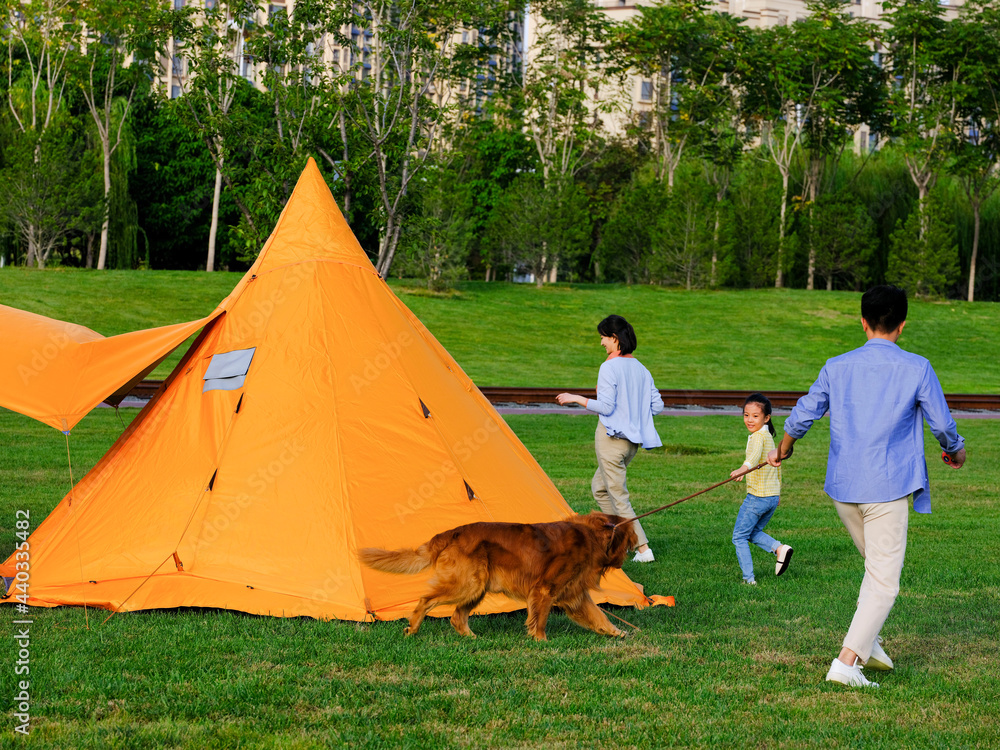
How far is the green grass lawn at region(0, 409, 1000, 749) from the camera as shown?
453 cm

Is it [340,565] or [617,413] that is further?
[617,413]

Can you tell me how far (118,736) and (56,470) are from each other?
8.84 metres

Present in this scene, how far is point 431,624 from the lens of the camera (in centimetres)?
636

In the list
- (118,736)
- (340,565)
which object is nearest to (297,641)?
(340,565)

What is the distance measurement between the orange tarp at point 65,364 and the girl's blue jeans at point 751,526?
434 centimetres

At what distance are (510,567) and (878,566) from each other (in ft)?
6.68

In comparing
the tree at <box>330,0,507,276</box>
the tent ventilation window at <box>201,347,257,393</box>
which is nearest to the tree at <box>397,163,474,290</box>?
the tree at <box>330,0,507,276</box>

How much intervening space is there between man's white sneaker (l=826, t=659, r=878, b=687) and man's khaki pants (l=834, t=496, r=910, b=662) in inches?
3.5

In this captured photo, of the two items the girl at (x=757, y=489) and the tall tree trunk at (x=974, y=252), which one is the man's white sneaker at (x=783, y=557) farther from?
the tall tree trunk at (x=974, y=252)

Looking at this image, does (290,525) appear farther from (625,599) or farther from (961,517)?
(961,517)

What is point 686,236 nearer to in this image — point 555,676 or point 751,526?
point 751,526

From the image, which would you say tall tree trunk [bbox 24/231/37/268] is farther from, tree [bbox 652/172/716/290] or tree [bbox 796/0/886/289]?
tree [bbox 796/0/886/289]

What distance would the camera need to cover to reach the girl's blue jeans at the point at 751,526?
7781mm

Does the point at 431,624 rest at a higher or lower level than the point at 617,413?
lower
